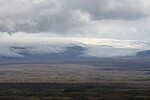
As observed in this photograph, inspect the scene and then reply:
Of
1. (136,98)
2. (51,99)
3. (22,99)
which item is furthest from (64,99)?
(136,98)

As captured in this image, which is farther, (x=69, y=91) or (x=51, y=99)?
(x=69, y=91)

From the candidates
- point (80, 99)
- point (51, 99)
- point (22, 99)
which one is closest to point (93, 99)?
point (80, 99)

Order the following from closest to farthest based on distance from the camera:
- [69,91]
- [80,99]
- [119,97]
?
[80,99] < [119,97] < [69,91]

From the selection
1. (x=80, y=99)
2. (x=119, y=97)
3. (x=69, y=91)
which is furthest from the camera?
(x=69, y=91)

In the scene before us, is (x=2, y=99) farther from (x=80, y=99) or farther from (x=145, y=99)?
(x=145, y=99)

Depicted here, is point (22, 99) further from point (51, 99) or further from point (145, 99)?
point (145, 99)

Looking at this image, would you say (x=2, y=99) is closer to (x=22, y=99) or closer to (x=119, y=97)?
(x=22, y=99)

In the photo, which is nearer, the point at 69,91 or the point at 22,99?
the point at 22,99

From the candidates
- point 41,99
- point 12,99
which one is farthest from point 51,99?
point 12,99
